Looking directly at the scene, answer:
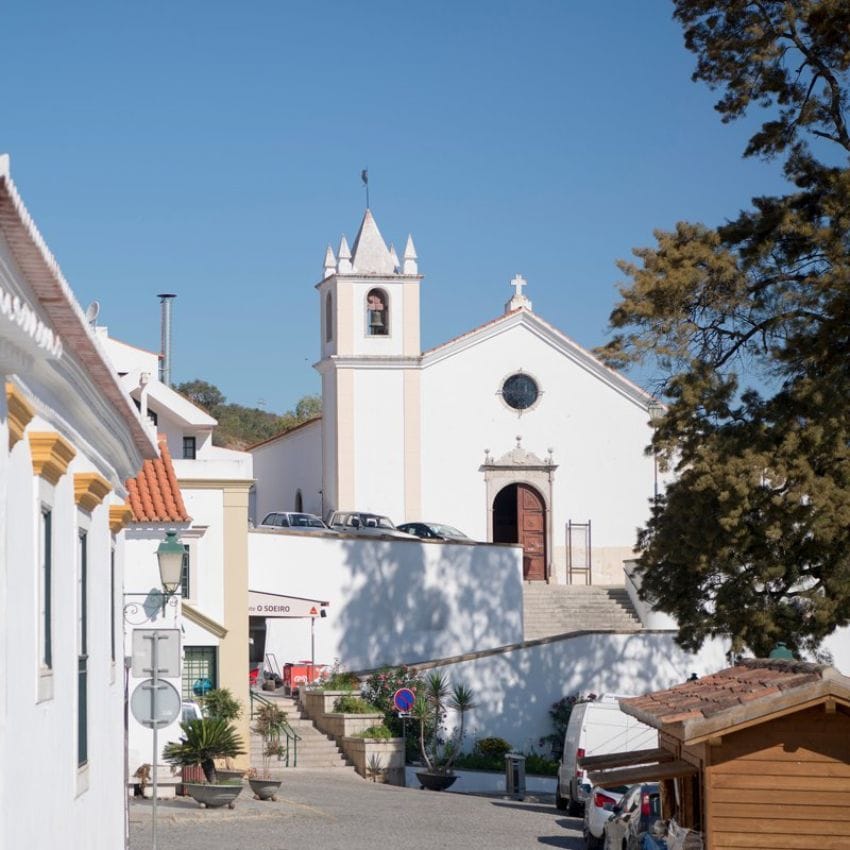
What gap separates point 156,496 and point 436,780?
344 inches

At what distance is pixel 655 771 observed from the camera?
44.7 feet

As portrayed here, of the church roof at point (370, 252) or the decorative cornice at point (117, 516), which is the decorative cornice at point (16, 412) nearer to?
the decorative cornice at point (117, 516)

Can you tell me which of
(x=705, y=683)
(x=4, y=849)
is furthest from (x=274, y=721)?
(x=4, y=849)

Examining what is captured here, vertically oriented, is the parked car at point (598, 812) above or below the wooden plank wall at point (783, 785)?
below

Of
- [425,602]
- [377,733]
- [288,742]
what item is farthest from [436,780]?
[425,602]

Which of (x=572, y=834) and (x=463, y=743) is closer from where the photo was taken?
(x=572, y=834)

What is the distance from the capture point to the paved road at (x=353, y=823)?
849 inches

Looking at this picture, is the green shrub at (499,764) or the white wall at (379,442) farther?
the white wall at (379,442)

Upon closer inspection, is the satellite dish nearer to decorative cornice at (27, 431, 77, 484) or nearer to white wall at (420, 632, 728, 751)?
decorative cornice at (27, 431, 77, 484)

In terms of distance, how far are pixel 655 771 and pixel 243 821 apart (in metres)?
11.0

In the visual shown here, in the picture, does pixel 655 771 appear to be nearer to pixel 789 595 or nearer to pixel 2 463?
pixel 2 463

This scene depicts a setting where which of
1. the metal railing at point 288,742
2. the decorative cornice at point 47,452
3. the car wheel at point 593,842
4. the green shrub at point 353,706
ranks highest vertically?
the decorative cornice at point 47,452

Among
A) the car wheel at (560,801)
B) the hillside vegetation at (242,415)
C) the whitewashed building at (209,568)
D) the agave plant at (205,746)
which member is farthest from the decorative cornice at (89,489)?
the hillside vegetation at (242,415)

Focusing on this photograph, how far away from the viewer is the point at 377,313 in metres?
51.1
